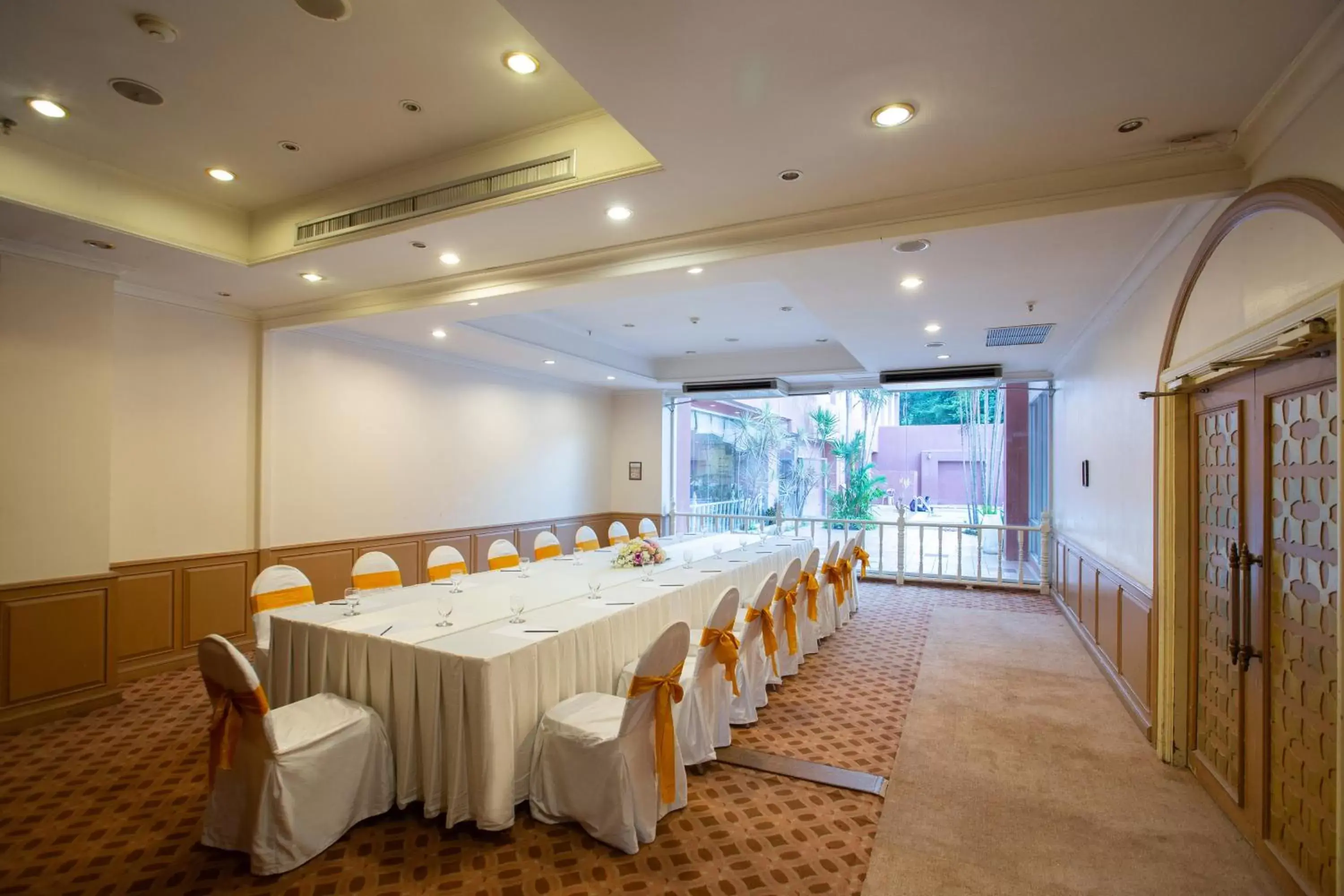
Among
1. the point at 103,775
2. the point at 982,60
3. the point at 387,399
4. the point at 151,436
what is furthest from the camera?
the point at 387,399

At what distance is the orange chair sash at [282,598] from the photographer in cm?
372

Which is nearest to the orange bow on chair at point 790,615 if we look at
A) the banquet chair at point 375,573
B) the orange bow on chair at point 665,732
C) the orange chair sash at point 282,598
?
the orange bow on chair at point 665,732

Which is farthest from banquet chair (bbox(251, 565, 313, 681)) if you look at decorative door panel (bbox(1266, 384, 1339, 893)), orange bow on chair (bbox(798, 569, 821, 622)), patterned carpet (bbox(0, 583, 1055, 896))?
decorative door panel (bbox(1266, 384, 1339, 893))

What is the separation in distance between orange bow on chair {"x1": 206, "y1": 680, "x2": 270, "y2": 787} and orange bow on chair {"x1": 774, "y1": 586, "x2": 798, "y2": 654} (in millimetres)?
2980

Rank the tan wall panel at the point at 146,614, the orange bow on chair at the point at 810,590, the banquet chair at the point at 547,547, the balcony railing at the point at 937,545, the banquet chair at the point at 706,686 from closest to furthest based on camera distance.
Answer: the banquet chair at the point at 706,686
the tan wall panel at the point at 146,614
the orange bow on chair at the point at 810,590
the banquet chair at the point at 547,547
the balcony railing at the point at 937,545

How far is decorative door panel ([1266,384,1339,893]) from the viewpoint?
2.05m

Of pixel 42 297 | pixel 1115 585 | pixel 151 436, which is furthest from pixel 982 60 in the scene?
pixel 151 436

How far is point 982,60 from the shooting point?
2055 millimetres

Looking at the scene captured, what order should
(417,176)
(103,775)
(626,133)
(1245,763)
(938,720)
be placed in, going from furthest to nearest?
(938,720), (417,176), (103,775), (626,133), (1245,763)

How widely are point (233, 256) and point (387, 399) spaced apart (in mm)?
2484

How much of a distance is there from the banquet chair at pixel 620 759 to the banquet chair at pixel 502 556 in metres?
2.68

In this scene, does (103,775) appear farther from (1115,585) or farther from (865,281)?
(1115,585)

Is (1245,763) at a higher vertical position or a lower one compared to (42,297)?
lower

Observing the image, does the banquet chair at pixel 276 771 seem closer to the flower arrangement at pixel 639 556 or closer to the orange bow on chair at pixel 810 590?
the flower arrangement at pixel 639 556
